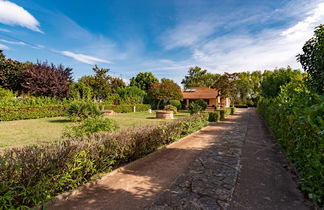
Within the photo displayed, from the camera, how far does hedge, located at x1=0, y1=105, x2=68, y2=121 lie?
1361cm

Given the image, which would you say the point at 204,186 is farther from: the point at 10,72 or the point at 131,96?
the point at 10,72

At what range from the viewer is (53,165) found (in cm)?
264

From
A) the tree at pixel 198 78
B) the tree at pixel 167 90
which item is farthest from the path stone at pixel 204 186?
the tree at pixel 198 78

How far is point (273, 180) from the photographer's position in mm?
3676

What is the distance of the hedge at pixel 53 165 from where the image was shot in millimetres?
2283

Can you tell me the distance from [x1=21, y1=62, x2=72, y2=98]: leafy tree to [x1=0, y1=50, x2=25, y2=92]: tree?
159 inches

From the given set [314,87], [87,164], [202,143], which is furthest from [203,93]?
[87,164]

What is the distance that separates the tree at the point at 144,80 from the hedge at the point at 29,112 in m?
29.3

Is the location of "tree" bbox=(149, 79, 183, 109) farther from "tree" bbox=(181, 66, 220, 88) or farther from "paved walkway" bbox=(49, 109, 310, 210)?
"tree" bbox=(181, 66, 220, 88)

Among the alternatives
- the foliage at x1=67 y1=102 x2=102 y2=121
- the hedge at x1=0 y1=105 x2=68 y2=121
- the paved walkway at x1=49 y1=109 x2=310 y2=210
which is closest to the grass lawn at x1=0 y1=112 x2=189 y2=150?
the foliage at x1=67 y1=102 x2=102 y2=121

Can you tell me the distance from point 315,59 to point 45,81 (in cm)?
2665

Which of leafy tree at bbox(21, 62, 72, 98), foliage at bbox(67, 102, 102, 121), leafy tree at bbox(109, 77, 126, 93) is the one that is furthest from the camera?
leafy tree at bbox(109, 77, 126, 93)

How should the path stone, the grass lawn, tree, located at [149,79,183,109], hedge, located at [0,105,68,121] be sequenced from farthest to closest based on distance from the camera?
1. tree, located at [149,79,183,109]
2. hedge, located at [0,105,68,121]
3. the grass lawn
4. the path stone

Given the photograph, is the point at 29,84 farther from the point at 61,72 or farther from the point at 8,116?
the point at 8,116
